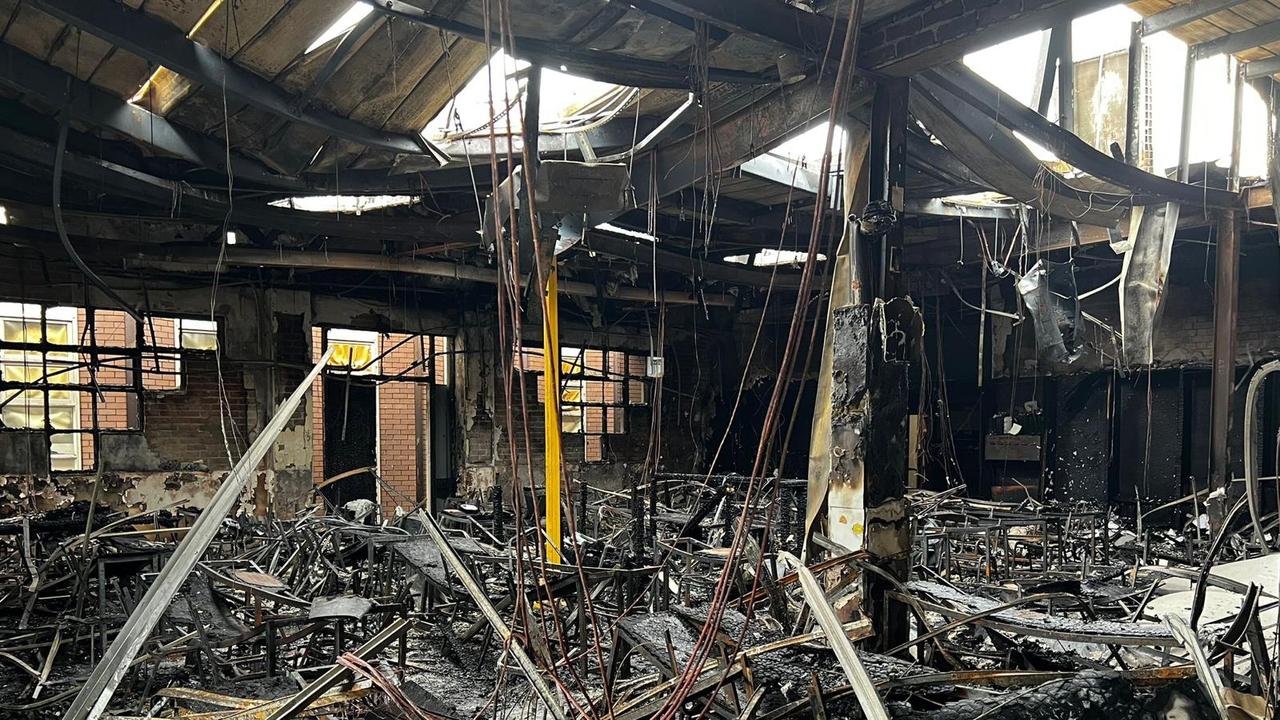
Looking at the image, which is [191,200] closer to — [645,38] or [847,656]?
[645,38]

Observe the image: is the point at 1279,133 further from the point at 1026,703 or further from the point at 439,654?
the point at 439,654

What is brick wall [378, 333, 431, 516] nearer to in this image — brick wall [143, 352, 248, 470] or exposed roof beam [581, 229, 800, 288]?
brick wall [143, 352, 248, 470]

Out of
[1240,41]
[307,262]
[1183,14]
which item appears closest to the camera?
[1183,14]

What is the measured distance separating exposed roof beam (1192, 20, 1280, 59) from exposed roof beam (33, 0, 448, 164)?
565cm

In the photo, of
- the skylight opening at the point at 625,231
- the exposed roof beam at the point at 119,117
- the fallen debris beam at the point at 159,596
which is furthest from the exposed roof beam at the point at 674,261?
the fallen debris beam at the point at 159,596

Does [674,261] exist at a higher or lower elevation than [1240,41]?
lower

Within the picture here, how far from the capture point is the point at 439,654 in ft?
16.4

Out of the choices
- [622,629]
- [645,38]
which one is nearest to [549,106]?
[645,38]

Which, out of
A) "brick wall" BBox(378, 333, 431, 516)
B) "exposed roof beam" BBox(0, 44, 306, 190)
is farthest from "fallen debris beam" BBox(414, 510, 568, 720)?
"brick wall" BBox(378, 333, 431, 516)

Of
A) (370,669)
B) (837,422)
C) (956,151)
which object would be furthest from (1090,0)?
(370,669)

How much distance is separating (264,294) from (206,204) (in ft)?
10.9

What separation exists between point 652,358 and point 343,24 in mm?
3993

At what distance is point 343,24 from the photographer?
417 cm

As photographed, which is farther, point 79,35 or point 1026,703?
point 79,35
